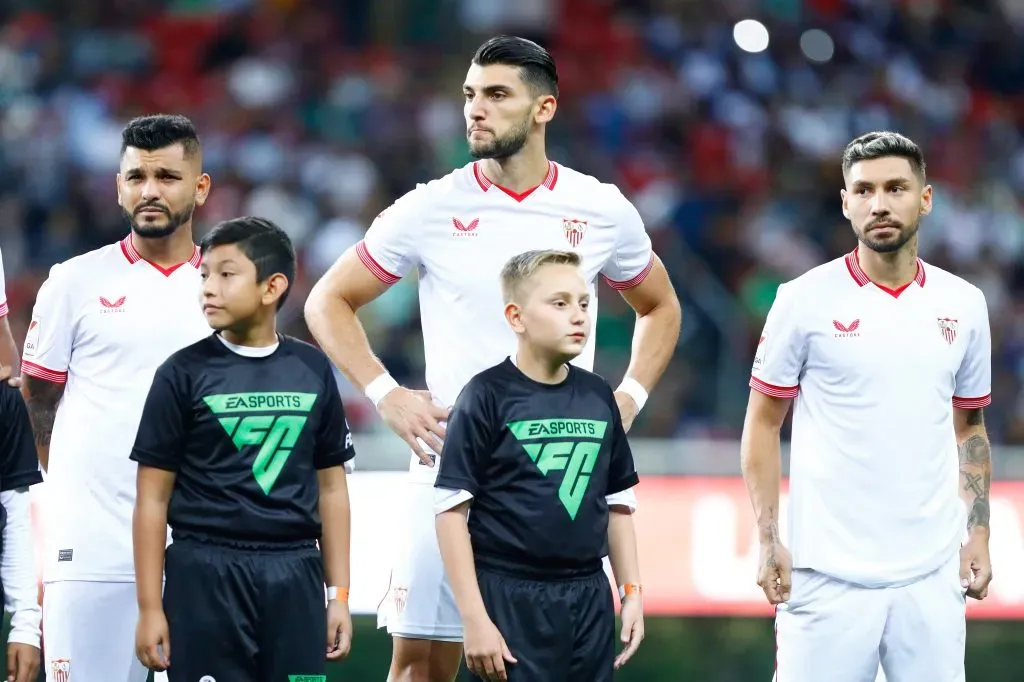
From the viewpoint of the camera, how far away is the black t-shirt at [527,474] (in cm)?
429

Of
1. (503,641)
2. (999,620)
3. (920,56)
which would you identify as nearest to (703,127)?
(920,56)

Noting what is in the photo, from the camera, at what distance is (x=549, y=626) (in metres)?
4.24

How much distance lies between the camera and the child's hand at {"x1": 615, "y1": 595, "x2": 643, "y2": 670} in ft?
14.2

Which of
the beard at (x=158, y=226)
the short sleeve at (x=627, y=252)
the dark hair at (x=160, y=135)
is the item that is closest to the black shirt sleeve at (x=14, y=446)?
A: the beard at (x=158, y=226)

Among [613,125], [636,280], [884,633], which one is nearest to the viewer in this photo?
[884,633]

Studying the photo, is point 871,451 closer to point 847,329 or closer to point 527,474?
point 847,329

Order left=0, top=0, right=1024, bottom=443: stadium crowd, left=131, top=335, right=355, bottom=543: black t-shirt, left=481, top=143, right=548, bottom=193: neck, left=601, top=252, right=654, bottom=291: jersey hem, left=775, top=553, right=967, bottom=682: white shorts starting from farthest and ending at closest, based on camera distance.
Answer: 1. left=0, top=0, right=1024, bottom=443: stadium crowd
2. left=601, top=252, right=654, bottom=291: jersey hem
3. left=481, top=143, right=548, bottom=193: neck
4. left=775, top=553, right=967, bottom=682: white shorts
5. left=131, top=335, right=355, bottom=543: black t-shirt

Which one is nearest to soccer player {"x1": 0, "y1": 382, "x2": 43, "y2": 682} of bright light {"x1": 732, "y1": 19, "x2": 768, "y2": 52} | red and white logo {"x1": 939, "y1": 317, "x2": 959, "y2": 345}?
red and white logo {"x1": 939, "y1": 317, "x2": 959, "y2": 345}

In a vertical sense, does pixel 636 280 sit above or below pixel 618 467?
above

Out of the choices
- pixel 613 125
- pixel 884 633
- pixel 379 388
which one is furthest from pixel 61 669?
pixel 613 125

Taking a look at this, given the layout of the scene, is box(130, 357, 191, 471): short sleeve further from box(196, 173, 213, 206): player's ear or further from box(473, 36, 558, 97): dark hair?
box(473, 36, 558, 97): dark hair

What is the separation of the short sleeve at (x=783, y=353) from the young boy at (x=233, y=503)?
4.80 feet

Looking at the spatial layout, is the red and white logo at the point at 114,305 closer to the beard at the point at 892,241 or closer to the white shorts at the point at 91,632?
the white shorts at the point at 91,632

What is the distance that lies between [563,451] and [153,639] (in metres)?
1.20
